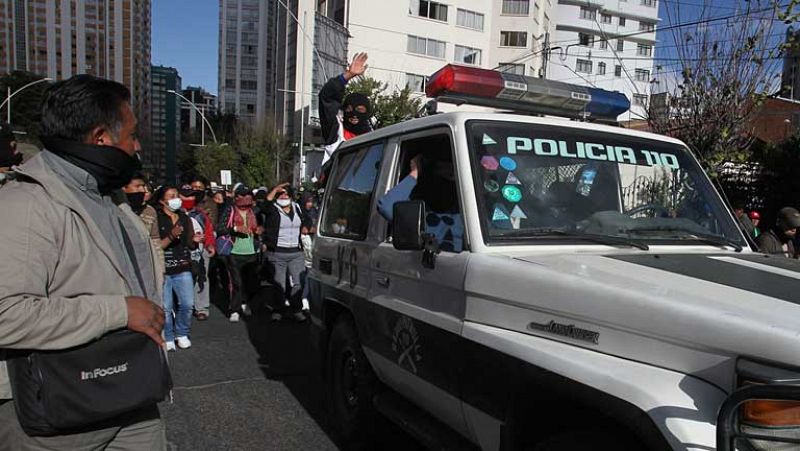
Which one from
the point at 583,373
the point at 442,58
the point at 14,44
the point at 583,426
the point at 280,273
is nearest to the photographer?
the point at 583,373

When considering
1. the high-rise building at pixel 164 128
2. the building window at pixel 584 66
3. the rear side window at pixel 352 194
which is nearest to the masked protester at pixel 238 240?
the rear side window at pixel 352 194

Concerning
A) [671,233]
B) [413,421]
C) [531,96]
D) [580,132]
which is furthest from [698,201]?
[413,421]

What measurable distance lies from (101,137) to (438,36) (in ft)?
146

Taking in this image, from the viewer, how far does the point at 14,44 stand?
83.2 metres

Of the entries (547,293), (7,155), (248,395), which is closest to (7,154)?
(7,155)

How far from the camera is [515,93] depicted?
386cm

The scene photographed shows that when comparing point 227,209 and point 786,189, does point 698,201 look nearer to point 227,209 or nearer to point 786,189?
point 227,209

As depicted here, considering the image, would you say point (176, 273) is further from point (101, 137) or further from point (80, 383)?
point (80, 383)

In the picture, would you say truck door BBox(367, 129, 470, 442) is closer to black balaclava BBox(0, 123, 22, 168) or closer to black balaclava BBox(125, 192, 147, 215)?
black balaclava BBox(125, 192, 147, 215)

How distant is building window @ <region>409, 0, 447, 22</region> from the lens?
43312 millimetres

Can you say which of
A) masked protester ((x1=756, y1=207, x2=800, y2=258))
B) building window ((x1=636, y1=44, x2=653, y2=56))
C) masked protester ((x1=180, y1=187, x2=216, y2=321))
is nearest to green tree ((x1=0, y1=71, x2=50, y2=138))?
masked protester ((x1=180, y1=187, x2=216, y2=321))

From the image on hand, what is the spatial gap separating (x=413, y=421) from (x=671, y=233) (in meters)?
1.68

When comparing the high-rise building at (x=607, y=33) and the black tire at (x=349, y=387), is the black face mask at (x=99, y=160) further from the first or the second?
the high-rise building at (x=607, y=33)

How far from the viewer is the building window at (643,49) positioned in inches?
2359
